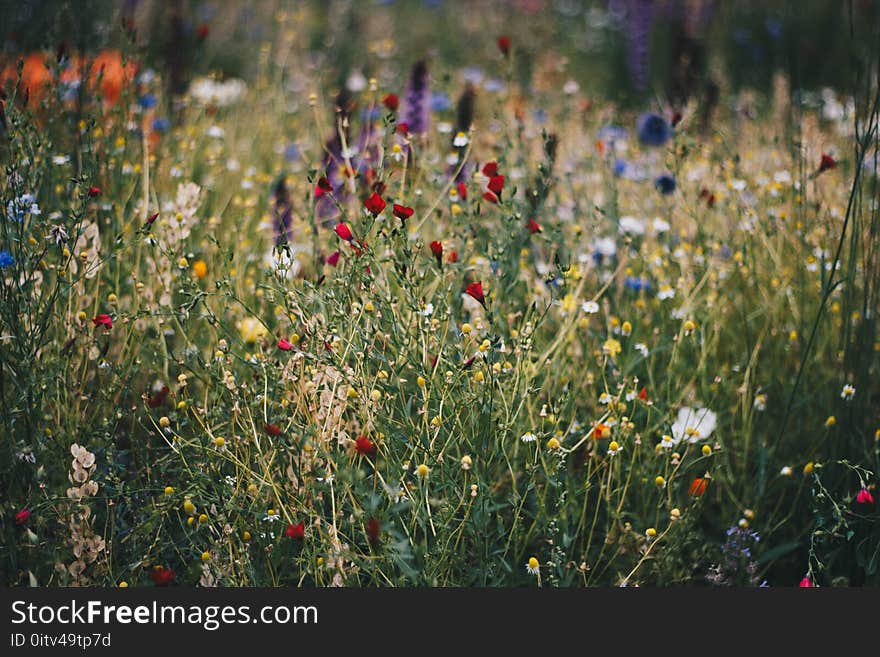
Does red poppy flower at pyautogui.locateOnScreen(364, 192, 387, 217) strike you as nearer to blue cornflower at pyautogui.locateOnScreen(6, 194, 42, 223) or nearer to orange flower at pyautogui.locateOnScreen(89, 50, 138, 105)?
blue cornflower at pyautogui.locateOnScreen(6, 194, 42, 223)

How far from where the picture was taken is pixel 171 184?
3164mm

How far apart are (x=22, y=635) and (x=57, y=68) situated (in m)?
1.51

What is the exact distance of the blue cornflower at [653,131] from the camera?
4176 mm

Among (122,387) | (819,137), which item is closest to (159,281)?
(122,387)

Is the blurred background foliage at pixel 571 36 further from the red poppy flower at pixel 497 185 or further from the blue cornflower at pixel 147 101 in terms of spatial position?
the red poppy flower at pixel 497 185

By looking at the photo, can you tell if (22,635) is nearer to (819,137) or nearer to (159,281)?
(159,281)

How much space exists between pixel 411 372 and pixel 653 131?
254cm

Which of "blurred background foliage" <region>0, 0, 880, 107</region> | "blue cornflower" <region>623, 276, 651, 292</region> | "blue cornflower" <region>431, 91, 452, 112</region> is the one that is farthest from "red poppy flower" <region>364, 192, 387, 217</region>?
"blurred background foliage" <region>0, 0, 880, 107</region>

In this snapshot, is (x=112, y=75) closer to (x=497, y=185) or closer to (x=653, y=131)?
(x=653, y=131)

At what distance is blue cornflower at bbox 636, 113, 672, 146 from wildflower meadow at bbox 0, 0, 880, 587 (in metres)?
0.68

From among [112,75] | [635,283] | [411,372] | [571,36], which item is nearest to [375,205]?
[411,372]

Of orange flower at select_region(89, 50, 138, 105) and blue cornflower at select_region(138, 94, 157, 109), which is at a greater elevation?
orange flower at select_region(89, 50, 138, 105)

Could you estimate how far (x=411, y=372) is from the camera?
88.2 inches

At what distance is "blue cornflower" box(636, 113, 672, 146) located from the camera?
418 cm
